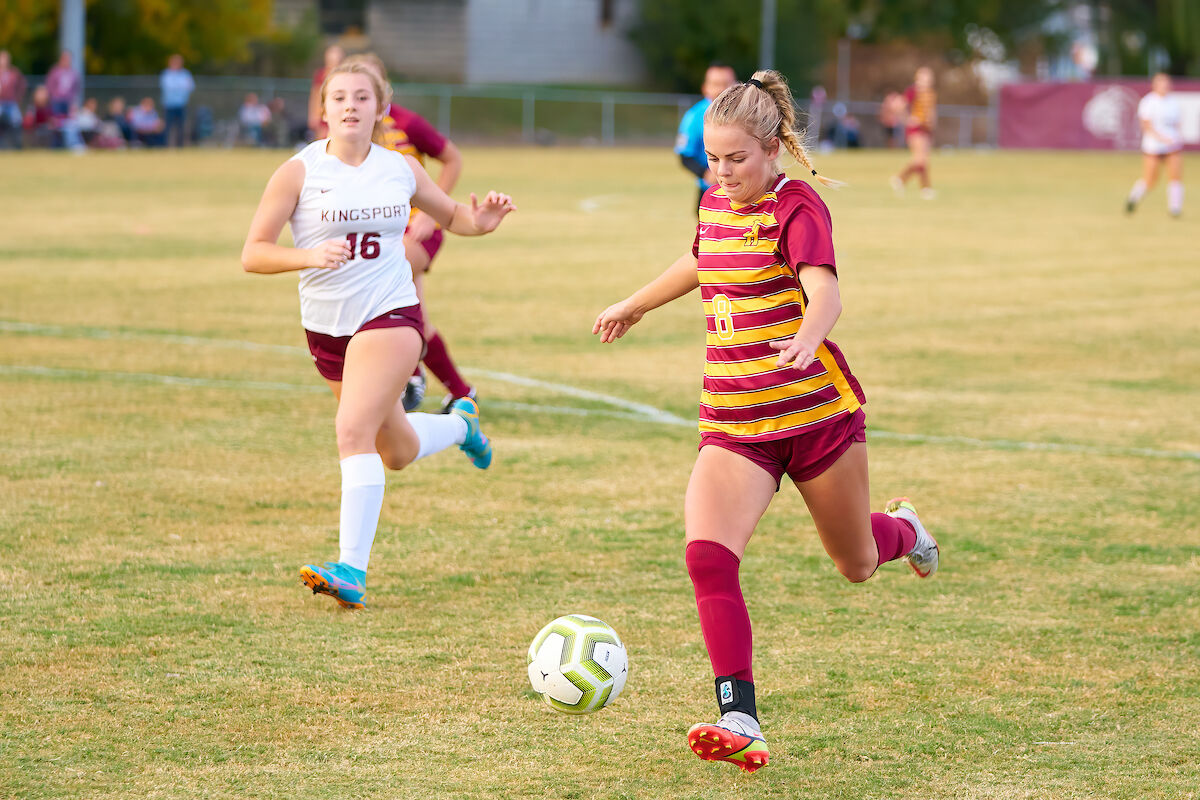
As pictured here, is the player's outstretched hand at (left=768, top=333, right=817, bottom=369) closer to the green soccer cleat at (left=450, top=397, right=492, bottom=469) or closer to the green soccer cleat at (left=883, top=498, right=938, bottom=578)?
the green soccer cleat at (left=883, top=498, right=938, bottom=578)

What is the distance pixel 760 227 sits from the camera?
4500 millimetres

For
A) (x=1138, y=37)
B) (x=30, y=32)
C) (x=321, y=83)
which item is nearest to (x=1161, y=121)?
(x=321, y=83)

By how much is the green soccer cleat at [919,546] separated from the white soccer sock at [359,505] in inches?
75.3

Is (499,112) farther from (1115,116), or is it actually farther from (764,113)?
(764,113)

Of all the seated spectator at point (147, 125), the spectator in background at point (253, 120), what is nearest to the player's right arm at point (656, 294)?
the seated spectator at point (147, 125)

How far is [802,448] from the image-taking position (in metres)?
4.55

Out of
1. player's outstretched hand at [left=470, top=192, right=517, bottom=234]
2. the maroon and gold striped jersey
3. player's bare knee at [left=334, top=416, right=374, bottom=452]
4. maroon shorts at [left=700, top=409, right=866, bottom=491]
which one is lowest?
player's bare knee at [left=334, top=416, right=374, bottom=452]

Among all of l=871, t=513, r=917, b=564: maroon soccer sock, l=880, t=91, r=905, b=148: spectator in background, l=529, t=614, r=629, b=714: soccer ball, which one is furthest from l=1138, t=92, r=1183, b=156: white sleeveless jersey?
l=880, t=91, r=905, b=148: spectator in background

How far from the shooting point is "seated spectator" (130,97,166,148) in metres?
41.2

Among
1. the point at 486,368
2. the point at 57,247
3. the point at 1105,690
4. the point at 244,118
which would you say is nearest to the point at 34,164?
the point at 244,118

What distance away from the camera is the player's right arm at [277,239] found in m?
5.62

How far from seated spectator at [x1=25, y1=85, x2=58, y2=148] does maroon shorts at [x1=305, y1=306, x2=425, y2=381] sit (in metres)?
35.3

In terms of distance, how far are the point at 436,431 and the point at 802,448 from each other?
2.85 metres

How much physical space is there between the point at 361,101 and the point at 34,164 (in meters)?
29.5
